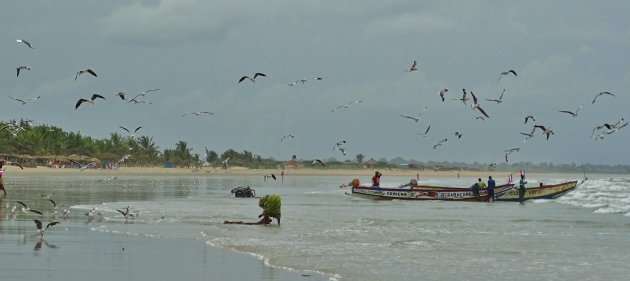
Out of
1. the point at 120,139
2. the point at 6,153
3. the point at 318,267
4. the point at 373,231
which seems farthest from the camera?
the point at 120,139

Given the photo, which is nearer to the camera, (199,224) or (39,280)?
(39,280)

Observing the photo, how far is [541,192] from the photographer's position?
5456 cm

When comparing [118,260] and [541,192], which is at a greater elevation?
[541,192]

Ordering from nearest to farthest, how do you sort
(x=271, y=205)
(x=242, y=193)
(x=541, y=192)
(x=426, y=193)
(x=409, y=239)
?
1. (x=409, y=239)
2. (x=271, y=205)
3. (x=426, y=193)
4. (x=242, y=193)
5. (x=541, y=192)

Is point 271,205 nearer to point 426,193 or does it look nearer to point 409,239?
point 409,239

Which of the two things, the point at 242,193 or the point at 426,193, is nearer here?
the point at 426,193

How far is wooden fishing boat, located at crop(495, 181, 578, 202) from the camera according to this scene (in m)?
51.6

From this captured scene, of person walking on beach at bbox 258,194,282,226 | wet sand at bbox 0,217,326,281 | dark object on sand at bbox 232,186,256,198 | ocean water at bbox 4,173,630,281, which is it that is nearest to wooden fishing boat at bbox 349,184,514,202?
dark object on sand at bbox 232,186,256,198

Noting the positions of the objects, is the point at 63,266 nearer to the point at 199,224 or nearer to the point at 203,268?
the point at 203,268

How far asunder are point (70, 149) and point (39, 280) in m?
149

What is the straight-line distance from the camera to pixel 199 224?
27953 millimetres

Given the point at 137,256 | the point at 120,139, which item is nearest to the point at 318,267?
the point at 137,256

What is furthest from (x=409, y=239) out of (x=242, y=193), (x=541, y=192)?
(x=541, y=192)

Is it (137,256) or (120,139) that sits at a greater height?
(120,139)
